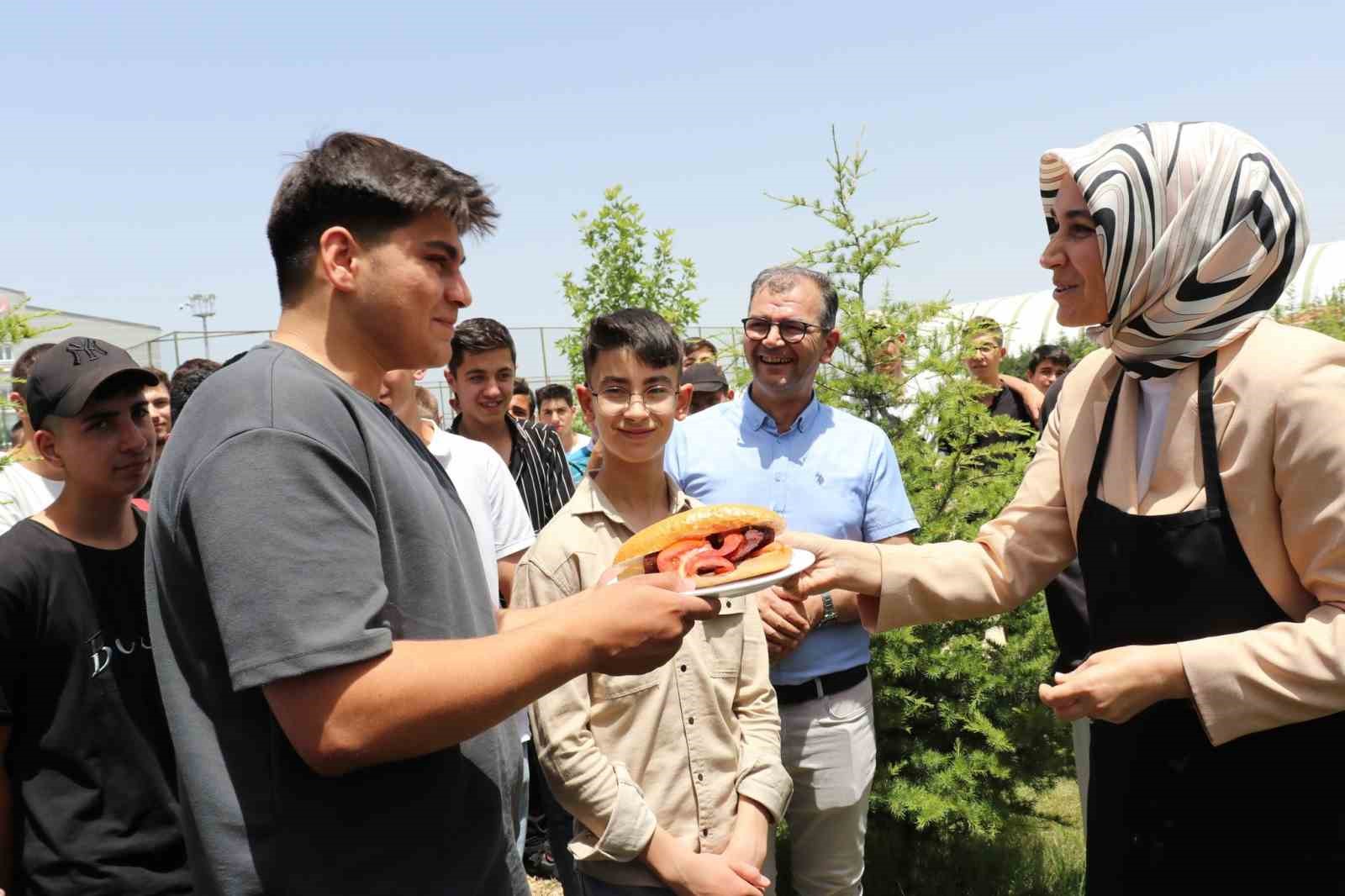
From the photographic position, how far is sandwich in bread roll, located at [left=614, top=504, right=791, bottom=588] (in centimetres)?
232

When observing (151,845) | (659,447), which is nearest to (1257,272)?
(659,447)

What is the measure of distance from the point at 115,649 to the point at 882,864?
11.2ft

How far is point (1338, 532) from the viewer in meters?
2.06

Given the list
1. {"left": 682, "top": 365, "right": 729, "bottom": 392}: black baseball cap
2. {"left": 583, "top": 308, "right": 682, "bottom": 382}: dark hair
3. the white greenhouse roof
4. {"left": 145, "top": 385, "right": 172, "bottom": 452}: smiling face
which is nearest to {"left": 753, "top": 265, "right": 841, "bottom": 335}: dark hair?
{"left": 583, "top": 308, "right": 682, "bottom": 382}: dark hair

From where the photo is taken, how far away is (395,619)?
172 cm

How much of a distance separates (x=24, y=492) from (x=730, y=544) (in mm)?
3247

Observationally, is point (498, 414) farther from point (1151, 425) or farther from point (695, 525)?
point (1151, 425)

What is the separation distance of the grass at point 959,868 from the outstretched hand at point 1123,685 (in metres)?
2.69

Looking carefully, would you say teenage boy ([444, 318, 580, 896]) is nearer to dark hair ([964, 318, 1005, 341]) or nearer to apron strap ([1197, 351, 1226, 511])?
dark hair ([964, 318, 1005, 341])

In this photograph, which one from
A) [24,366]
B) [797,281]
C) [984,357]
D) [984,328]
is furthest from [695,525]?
[24,366]

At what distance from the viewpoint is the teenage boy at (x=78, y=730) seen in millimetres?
2531

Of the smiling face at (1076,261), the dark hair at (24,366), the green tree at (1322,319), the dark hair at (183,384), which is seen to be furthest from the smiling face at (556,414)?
the smiling face at (1076,261)

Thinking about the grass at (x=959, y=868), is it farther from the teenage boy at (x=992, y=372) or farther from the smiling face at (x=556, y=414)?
the smiling face at (x=556, y=414)

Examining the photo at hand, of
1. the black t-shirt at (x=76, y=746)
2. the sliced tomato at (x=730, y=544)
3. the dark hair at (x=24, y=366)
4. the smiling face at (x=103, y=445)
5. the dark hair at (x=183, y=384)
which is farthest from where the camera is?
the dark hair at (x=183, y=384)
